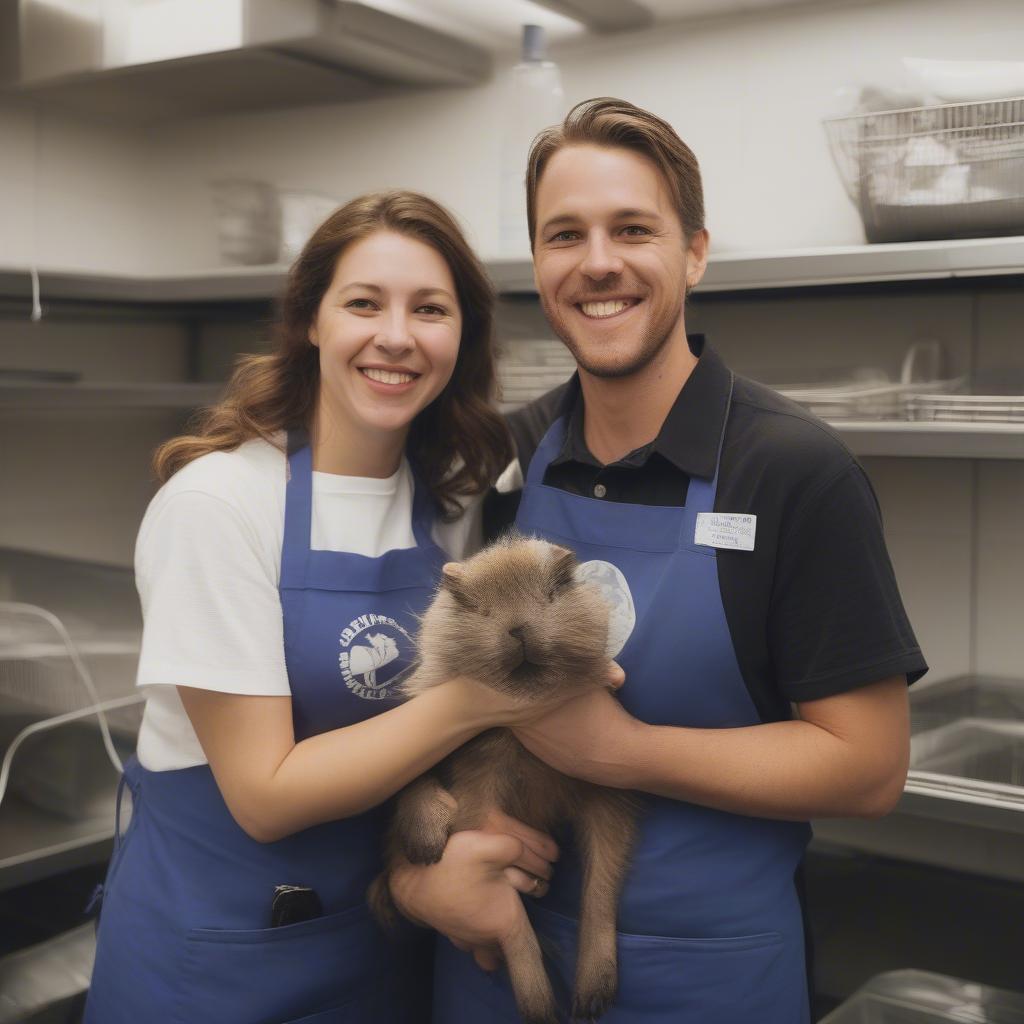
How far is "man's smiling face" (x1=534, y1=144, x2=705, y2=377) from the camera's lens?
4.69 ft

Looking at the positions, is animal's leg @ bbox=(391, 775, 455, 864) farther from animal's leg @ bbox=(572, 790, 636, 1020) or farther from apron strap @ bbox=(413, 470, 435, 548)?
apron strap @ bbox=(413, 470, 435, 548)

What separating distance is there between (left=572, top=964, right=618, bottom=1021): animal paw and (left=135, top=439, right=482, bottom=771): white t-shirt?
1.73ft

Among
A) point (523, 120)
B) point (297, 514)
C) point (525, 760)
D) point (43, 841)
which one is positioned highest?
point (523, 120)

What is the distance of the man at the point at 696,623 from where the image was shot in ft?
4.31

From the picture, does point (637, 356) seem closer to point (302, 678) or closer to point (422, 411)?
point (422, 411)

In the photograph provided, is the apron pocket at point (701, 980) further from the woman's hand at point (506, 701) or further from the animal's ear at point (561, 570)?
the animal's ear at point (561, 570)

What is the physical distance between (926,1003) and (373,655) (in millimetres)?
1414

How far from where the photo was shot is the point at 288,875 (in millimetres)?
1484

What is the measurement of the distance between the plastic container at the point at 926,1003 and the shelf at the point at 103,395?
1970mm

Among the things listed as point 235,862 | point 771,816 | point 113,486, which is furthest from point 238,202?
point 771,816

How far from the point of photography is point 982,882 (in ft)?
7.35

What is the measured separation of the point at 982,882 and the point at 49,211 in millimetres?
3067

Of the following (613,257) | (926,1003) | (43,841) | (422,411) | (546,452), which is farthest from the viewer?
(43,841)

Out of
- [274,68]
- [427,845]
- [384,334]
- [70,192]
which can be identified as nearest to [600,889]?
[427,845]
